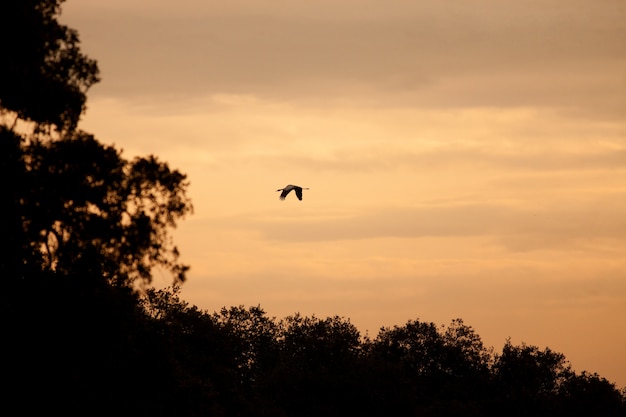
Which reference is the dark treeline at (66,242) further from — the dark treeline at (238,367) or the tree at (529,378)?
the tree at (529,378)

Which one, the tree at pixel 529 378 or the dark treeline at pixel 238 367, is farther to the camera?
→ the tree at pixel 529 378

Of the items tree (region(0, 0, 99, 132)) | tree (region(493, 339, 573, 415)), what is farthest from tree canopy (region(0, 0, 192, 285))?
tree (region(493, 339, 573, 415))

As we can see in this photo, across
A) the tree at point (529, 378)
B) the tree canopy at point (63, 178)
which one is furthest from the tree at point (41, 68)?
the tree at point (529, 378)

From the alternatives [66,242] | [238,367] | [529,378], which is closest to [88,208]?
[66,242]

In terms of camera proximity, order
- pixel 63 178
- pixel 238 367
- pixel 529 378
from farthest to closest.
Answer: pixel 529 378
pixel 238 367
pixel 63 178

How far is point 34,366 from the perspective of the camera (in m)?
44.9

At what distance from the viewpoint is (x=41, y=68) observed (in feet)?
136

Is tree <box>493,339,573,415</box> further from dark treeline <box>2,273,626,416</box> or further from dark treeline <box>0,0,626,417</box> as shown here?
dark treeline <box>0,0,626,417</box>

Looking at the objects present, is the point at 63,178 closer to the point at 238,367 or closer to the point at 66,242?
the point at 66,242

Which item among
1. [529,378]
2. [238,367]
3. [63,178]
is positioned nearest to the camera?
[63,178]

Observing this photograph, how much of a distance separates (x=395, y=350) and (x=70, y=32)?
117925 mm

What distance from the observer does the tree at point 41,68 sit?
40.2 metres

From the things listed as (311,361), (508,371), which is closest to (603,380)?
(508,371)

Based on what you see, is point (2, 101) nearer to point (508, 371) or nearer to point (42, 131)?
point (42, 131)
